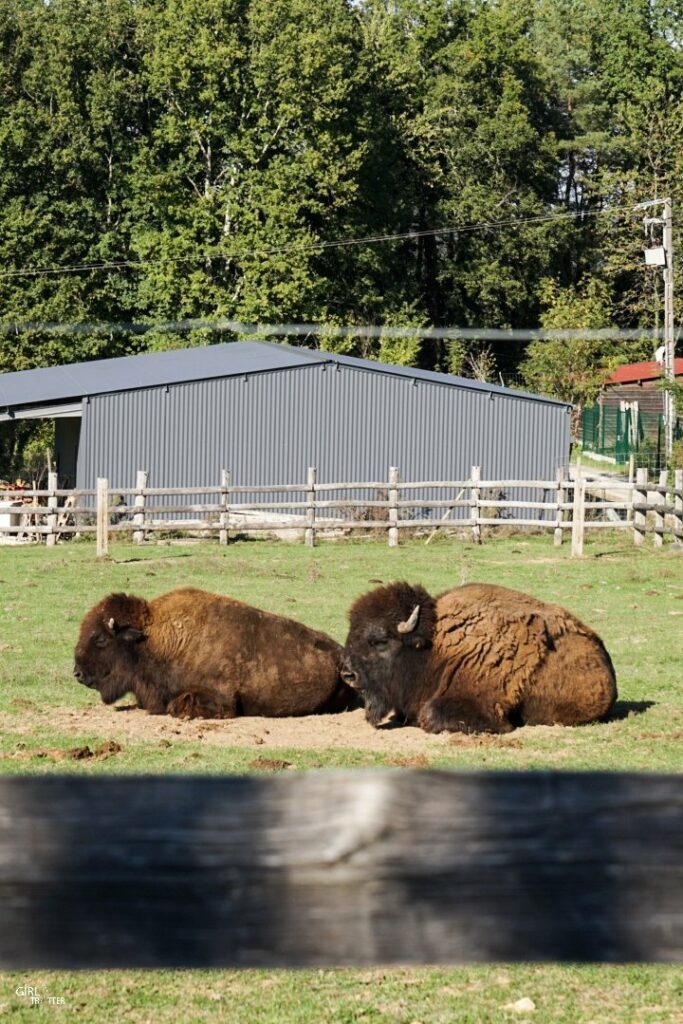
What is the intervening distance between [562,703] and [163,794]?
7904 mm

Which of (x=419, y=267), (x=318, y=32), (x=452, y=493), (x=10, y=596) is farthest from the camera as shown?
(x=419, y=267)

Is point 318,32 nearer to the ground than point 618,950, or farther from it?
farther from it

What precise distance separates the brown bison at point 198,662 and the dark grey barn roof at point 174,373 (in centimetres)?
2386

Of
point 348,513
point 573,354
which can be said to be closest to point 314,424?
point 348,513

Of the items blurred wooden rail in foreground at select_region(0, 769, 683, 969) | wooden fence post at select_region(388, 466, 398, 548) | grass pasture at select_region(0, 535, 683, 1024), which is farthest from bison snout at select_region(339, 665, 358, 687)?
wooden fence post at select_region(388, 466, 398, 548)

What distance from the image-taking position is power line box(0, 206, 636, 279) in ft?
194

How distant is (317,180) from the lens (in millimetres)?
60406

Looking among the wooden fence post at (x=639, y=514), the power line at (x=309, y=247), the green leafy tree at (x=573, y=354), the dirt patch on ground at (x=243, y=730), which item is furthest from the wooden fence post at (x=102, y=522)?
the green leafy tree at (x=573, y=354)

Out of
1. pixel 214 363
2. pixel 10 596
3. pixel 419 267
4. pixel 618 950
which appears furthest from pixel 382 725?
pixel 419 267

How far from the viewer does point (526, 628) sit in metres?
10.5

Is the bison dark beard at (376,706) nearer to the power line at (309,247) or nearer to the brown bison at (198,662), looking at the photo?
the brown bison at (198,662)

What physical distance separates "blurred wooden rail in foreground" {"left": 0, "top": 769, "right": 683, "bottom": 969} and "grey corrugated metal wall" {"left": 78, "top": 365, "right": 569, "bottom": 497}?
33096mm

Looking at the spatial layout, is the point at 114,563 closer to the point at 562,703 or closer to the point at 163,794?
the point at 562,703

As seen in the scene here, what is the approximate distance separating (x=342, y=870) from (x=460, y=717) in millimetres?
7344
